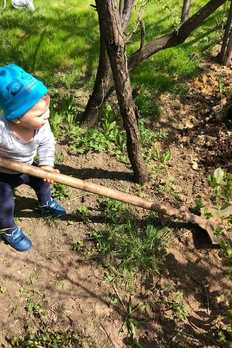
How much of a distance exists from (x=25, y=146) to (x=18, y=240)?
2.73 feet

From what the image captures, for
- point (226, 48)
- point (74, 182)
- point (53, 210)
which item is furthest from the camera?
point (226, 48)

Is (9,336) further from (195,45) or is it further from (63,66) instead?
(195,45)

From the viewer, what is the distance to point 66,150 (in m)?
3.39

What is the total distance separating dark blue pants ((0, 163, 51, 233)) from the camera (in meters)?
2.29

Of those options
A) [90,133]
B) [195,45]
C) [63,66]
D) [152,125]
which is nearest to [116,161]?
[90,133]

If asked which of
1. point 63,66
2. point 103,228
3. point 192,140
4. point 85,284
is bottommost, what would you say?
point 85,284

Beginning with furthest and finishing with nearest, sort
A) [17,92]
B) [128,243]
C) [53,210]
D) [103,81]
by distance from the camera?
A: [103,81]
[53,210]
[128,243]
[17,92]

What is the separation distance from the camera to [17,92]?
1.83m

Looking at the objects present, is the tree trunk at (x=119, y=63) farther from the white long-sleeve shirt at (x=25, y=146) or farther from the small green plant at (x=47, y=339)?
the small green plant at (x=47, y=339)

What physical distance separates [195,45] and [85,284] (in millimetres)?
3856

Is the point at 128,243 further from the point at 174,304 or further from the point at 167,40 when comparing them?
the point at 167,40

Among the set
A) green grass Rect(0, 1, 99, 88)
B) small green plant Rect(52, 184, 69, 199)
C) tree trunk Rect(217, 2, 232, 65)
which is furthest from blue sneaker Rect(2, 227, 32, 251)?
tree trunk Rect(217, 2, 232, 65)

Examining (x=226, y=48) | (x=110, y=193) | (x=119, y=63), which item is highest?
(x=226, y=48)

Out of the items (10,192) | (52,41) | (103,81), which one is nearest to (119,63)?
(103,81)
